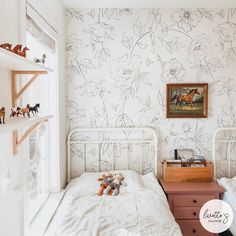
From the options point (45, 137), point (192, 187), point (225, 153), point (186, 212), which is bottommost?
point (186, 212)

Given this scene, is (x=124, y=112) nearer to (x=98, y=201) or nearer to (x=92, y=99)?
(x=92, y=99)

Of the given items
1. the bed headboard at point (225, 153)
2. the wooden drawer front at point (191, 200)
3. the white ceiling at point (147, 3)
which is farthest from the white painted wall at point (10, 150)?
the bed headboard at point (225, 153)

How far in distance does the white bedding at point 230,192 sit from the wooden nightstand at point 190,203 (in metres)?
0.06

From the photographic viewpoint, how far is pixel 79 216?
1.80 metres

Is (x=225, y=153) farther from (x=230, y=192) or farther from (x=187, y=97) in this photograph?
(x=187, y=97)

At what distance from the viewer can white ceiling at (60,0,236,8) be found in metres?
2.54

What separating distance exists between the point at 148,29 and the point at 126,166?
1.45 m

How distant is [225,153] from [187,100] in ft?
2.29

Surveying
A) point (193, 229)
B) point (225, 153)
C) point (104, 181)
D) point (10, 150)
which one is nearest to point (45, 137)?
point (104, 181)

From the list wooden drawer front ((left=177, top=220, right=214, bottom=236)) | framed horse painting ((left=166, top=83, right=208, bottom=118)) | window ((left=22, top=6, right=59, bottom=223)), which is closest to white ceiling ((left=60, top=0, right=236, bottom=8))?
window ((left=22, top=6, right=59, bottom=223))

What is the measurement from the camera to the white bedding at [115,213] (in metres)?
1.65

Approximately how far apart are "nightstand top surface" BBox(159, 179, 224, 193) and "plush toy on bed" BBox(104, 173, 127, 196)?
1.39 ft

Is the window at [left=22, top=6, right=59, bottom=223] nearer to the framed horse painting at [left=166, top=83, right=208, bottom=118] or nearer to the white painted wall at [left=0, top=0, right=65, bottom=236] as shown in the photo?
the white painted wall at [left=0, top=0, right=65, bottom=236]

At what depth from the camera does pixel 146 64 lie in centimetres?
277
